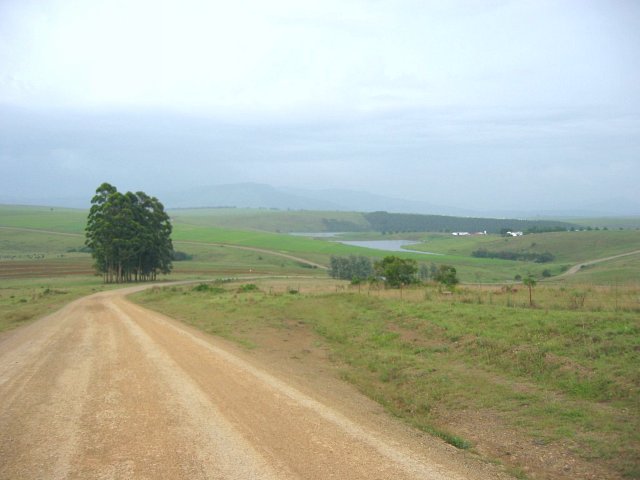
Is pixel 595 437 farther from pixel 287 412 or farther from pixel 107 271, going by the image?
pixel 107 271

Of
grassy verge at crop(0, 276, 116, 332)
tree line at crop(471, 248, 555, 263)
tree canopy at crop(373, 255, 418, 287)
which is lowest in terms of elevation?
tree line at crop(471, 248, 555, 263)

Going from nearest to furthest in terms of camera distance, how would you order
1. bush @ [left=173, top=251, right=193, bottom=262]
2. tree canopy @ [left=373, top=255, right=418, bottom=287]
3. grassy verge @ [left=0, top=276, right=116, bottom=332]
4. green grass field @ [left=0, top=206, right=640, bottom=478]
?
green grass field @ [left=0, top=206, right=640, bottom=478]
grassy verge @ [left=0, top=276, right=116, bottom=332]
tree canopy @ [left=373, top=255, right=418, bottom=287]
bush @ [left=173, top=251, right=193, bottom=262]

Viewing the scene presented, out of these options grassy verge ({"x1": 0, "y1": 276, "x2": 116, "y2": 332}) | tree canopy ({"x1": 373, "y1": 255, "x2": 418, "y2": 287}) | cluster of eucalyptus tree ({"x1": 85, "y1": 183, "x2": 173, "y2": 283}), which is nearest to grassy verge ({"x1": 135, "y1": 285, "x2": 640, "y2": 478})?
grassy verge ({"x1": 0, "y1": 276, "x2": 116, "y2": 332})

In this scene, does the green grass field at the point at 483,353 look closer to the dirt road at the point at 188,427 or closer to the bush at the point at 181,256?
the dirt road at the point at 188,427

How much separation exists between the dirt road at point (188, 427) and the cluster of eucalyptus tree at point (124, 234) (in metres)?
51.4

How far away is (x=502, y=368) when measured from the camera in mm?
14352

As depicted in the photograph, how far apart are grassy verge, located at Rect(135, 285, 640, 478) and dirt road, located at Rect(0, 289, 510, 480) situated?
166cm

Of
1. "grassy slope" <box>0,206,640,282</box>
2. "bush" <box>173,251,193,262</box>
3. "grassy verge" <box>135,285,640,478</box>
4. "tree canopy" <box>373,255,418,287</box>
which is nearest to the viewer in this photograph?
"grassy verge" <box>135,285,640,478</box>

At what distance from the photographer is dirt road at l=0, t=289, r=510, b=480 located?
26.5 feet

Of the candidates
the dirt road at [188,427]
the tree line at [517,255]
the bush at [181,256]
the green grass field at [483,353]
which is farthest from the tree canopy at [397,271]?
the tree line at [517,255]

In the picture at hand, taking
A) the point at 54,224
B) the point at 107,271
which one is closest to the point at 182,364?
the point at 107,271

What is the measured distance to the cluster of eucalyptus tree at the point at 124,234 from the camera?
6574cm

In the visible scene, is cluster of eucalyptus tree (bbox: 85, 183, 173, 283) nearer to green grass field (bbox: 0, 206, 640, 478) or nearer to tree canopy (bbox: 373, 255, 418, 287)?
green grass field (bbox: 0, 206, 640, 478)

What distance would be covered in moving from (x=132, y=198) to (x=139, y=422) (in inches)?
2468
